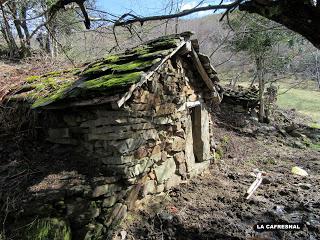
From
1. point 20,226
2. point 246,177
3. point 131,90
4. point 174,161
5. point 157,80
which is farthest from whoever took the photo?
point 246,177

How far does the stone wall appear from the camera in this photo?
466 cm

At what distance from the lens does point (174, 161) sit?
6457 millimetres

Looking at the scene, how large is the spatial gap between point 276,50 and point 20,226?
11.8 m

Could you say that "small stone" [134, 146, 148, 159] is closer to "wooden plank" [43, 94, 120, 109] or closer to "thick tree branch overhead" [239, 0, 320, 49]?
"wooden plank" [43, 94, 120, 109]

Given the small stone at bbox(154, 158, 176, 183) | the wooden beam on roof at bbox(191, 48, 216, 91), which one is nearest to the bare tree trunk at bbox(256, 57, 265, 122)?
the wooden beam on roof at bbox(191, 48, 216, 91)

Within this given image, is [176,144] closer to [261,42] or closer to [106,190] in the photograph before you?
[106,190]

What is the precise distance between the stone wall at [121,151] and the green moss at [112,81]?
347mm

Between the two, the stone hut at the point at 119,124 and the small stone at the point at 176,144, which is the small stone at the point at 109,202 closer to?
the stone hut at the point at 119,124

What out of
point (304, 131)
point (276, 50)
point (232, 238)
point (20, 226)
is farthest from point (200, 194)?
point (276, 50)

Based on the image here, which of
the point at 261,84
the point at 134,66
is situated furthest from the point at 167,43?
the point at 261,84

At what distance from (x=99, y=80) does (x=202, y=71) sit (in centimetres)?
279

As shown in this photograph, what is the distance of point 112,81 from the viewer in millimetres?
4926

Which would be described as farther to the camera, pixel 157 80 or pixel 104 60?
pixel 104 60

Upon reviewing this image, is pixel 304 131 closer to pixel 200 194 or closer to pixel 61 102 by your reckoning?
pixel 200 194
